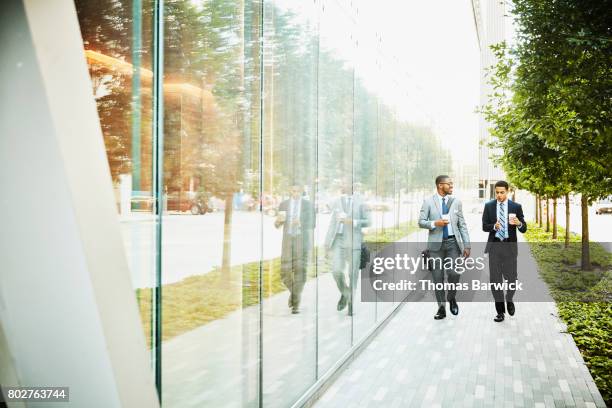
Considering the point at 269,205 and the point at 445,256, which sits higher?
the point at 269,205

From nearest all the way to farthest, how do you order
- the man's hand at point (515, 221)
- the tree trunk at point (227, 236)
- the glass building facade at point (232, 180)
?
the glass building facade at point (232, 180), the tree trunk at point (227, 236), the man's hand at point (515, 221)

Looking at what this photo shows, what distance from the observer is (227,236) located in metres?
3.67

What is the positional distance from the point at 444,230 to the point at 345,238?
2.73m

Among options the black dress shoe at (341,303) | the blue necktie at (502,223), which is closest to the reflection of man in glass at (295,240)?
the black dress shoe at (341,303)

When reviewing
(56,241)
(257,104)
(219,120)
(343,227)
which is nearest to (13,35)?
(56,241)

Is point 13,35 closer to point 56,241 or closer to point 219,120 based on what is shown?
point 56,241

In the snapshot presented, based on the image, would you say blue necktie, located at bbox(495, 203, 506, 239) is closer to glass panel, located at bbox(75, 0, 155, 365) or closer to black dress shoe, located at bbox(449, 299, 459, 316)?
black dress shoe, located at bbox(449, 299, 459, 316)

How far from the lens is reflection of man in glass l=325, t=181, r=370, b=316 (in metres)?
6.52

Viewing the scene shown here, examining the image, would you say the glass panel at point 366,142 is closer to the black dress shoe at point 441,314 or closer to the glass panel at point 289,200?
the black dress shoe at point 441,314

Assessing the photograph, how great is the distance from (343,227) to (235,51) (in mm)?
3392

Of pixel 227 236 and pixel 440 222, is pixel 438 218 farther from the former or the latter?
pixel 227 236

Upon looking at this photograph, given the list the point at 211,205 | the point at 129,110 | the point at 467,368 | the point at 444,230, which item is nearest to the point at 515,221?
the point at 444,230

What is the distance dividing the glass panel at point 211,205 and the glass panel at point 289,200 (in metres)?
0.26

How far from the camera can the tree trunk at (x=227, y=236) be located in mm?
3626
